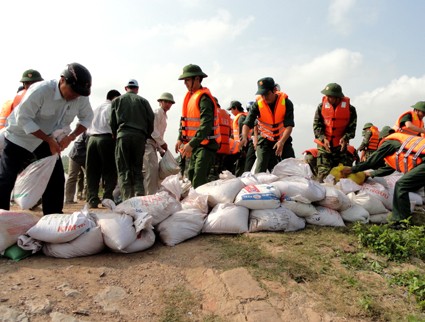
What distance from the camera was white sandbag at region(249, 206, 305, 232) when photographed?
9.87ft

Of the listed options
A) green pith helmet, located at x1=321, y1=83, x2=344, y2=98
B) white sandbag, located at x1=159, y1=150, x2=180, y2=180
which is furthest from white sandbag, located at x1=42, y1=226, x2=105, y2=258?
green pith helmet, located at x1=321, y1=83, x2=344, y2=98

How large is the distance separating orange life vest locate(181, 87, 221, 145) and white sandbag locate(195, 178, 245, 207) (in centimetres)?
63

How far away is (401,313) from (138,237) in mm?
1834

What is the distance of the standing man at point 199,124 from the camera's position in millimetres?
3623

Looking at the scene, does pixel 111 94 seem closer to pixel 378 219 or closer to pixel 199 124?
pixel 199 124

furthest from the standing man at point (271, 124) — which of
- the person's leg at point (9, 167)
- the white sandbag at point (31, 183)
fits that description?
the person's leg at point (9, 167)

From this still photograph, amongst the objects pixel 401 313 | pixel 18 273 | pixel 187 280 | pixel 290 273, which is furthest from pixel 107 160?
pixel 401 313

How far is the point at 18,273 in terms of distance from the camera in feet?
7.44

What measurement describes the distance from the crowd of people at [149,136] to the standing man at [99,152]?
12 mm

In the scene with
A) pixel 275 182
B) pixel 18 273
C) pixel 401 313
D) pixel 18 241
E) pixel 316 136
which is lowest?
pixel 401 313

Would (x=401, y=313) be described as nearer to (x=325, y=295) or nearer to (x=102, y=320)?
(x=325, y=295)

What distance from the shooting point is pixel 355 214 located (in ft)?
11.6

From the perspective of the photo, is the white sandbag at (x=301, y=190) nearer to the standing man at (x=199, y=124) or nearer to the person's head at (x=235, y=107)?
the standing man at (x=199, y=124)

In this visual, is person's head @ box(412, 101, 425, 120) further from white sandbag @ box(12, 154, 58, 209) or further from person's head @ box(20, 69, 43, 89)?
person's head @ box(20, 69, 43, 89)
